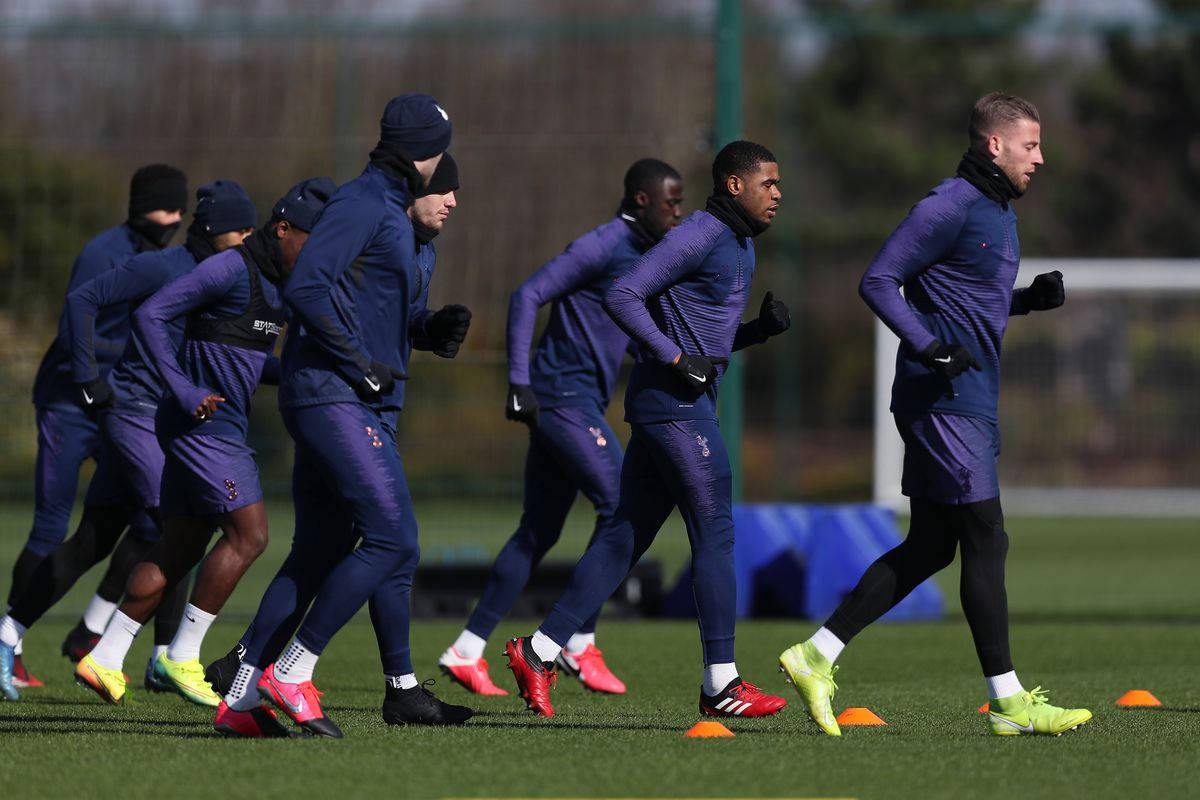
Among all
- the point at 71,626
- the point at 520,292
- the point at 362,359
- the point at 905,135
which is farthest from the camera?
the point at 905,135

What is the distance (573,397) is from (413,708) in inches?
88.2

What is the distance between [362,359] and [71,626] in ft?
21.8

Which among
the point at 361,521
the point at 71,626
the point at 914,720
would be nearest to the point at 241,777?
the point at 361,521

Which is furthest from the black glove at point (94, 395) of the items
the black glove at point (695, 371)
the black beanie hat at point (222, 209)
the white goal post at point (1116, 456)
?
the white goal post at point (1116, 456)

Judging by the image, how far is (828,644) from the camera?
23.6ft

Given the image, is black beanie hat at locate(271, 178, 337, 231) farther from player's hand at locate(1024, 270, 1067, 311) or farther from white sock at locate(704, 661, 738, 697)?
player's hand at locate(1024, 270, 1067, 311)

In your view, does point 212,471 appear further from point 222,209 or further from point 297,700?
point 297,700

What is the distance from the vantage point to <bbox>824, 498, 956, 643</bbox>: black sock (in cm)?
724

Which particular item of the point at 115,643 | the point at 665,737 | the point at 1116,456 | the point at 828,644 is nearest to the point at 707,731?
the point at 665,737

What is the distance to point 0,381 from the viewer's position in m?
12.8

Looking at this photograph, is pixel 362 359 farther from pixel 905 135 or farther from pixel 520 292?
pixel 905 135

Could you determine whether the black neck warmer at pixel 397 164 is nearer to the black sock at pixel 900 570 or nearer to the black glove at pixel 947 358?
the black glove at pixel 947 358

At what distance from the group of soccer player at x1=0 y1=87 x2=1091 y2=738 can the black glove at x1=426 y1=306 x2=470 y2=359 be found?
0.01 m

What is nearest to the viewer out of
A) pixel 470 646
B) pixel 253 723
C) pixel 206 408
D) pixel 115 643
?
pixel 253 723
